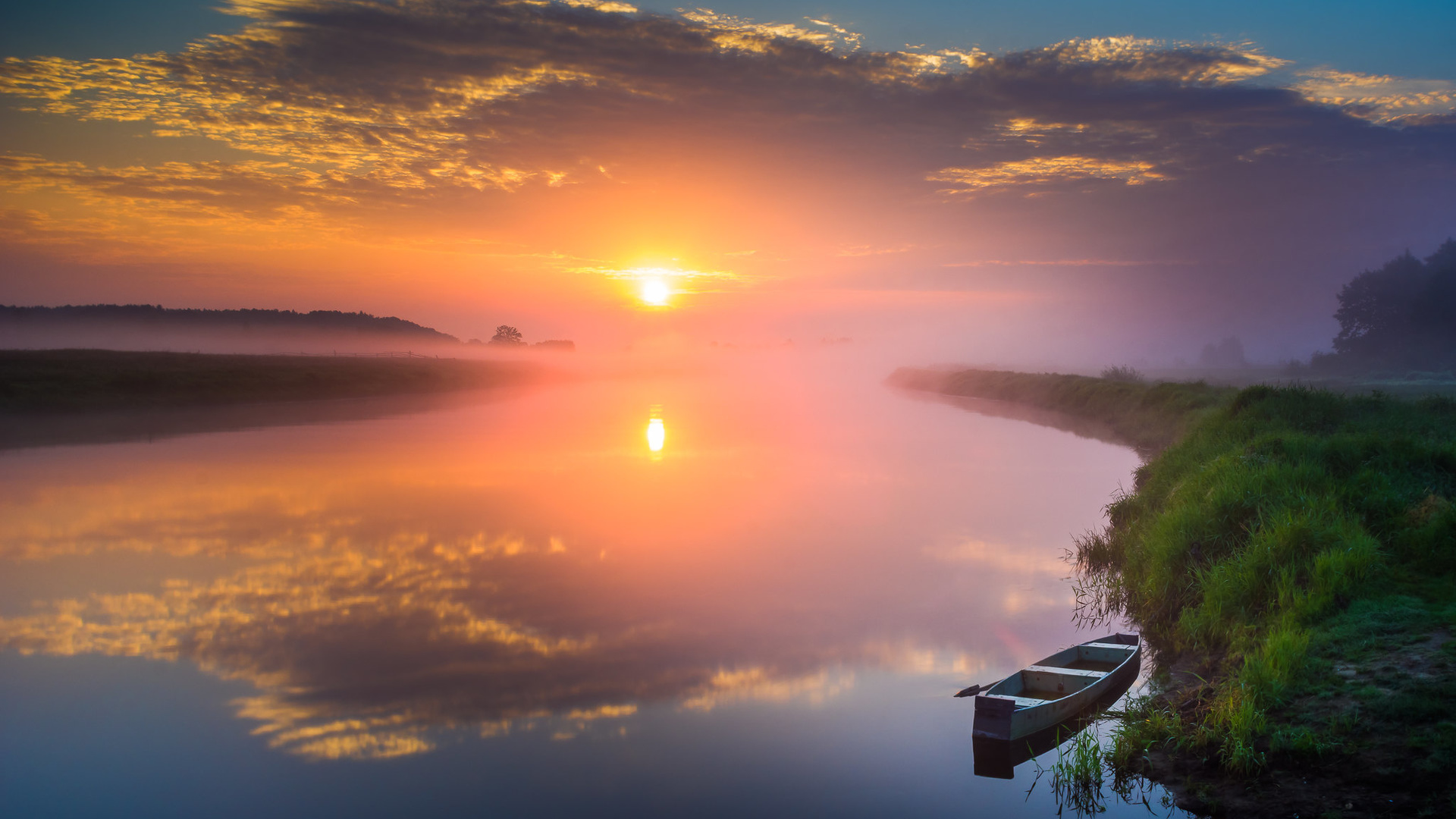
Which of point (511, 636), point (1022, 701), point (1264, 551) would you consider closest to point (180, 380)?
point (511, 636)

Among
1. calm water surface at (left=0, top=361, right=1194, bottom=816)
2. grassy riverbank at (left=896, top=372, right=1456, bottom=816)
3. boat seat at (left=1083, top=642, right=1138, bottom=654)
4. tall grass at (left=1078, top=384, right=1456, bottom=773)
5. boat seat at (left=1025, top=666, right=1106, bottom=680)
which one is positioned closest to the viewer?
grassy riverbank at (left=896, top=372, right=1456, bottom=816)

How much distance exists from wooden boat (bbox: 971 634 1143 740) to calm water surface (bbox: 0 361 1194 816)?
697 mm

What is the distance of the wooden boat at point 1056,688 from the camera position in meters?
9.66

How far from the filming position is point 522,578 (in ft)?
56.5

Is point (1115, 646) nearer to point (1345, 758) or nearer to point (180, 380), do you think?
point (1345, 758)

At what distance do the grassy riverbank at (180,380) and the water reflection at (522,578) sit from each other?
66.8ft

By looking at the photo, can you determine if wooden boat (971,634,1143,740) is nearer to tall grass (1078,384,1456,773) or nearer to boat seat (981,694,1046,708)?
boat seat (981,694,1046,708)

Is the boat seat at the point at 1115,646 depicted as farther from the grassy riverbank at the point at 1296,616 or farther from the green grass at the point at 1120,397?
the green grass at the point at 1120,397

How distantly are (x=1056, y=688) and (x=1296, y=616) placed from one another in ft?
11.7

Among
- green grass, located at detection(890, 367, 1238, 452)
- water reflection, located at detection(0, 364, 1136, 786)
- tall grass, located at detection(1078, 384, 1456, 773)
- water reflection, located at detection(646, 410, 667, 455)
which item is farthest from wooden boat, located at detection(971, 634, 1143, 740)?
water reflection, located at detection(646, 410, 667, 455)

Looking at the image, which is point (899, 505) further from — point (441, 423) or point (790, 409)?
point (790, 409)

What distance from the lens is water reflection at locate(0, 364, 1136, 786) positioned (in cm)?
1179

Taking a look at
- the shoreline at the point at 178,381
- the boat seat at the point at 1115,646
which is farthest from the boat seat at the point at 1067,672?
the shoreline at the point at 178,381

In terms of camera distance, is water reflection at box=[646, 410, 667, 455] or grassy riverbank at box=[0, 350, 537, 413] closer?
water reflection at box=[646, 410, 667, 455]
